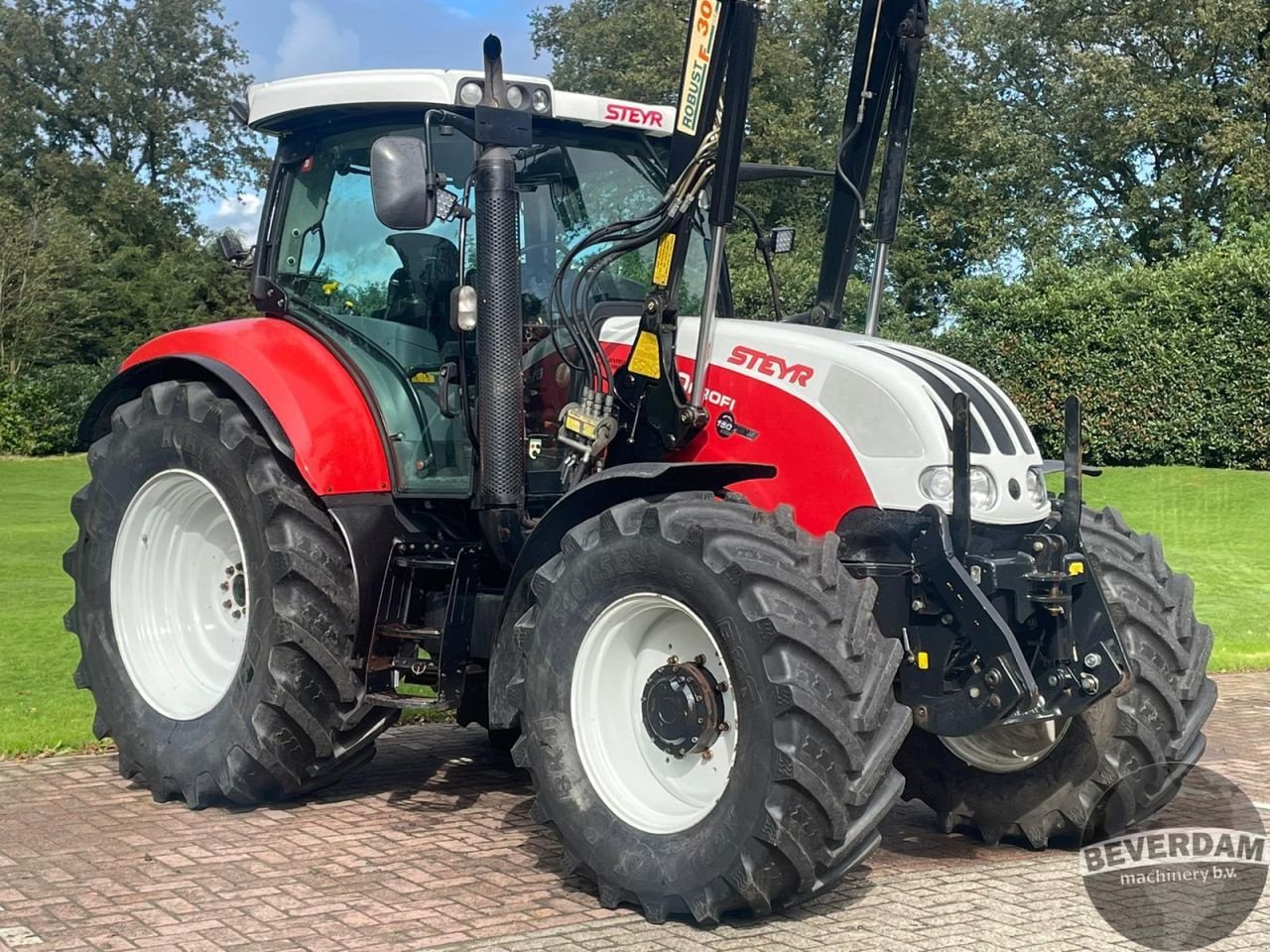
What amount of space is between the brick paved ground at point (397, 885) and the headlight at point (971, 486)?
4.39ft

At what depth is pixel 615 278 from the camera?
6.31m

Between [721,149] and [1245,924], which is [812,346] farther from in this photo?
[1245,924]

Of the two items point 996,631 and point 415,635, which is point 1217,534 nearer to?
point 415,635

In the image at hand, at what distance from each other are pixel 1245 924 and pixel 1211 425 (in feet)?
67.9

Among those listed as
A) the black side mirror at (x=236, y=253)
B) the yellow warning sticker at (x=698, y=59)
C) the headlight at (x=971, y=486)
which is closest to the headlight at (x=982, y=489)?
the headlight at (x=971, y=486)

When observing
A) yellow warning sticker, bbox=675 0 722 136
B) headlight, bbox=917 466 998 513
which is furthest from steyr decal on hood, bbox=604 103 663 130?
headlight, bbox=917 466 998 513

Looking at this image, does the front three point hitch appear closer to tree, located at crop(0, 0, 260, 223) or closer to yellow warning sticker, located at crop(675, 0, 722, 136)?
yellow warning sticker, located at crop(675, 0, 722, 136)

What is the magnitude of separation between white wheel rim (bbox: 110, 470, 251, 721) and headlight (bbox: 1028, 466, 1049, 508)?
3463 mm

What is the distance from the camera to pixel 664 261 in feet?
18.9

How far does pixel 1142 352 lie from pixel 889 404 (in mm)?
20797

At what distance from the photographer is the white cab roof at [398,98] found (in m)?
6.13

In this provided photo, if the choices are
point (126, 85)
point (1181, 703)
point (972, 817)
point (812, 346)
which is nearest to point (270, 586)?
point (812, 346)

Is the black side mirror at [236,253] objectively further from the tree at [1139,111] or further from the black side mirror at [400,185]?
the tree at [1139,111]

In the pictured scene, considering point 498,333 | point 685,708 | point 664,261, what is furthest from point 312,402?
point 685,708
